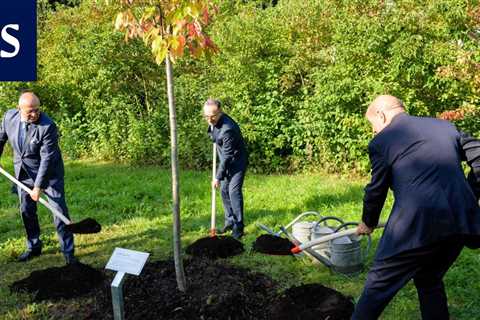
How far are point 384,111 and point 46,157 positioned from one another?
3.70 m

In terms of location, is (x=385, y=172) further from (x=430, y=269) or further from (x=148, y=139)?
(x=148, y=139)

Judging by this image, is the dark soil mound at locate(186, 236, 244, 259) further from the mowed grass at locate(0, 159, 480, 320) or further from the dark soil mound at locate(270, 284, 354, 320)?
the dark soil mound at locate(270, 284, 354, 320)

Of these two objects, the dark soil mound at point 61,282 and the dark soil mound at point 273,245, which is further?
the dark soil mound at point 273,245

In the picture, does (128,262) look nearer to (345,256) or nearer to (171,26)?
(171,26)

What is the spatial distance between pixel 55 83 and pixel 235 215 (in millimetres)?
8486

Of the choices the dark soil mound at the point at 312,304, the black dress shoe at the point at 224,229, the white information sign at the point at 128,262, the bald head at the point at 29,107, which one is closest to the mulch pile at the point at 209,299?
the dark soil mound at the point at 312,304

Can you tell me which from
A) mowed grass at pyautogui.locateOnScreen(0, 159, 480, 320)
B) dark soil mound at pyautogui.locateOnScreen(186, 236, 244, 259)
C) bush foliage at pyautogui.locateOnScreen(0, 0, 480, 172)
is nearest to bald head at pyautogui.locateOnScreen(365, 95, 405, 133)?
mowed grass at pyautogui.locateOnScreen(0, 159, 480, 320)

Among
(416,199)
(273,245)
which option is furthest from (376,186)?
(273,245)

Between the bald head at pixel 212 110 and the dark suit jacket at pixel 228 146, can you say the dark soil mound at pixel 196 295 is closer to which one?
the dark suit jacket at pixel 228 146

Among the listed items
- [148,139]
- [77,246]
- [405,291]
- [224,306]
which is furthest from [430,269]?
[148,139]

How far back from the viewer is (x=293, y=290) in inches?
186

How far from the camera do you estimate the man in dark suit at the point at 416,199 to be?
3.25m

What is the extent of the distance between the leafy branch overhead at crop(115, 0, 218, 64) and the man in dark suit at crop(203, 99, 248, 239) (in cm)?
218

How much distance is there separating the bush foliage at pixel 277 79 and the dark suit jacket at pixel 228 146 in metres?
3.40
